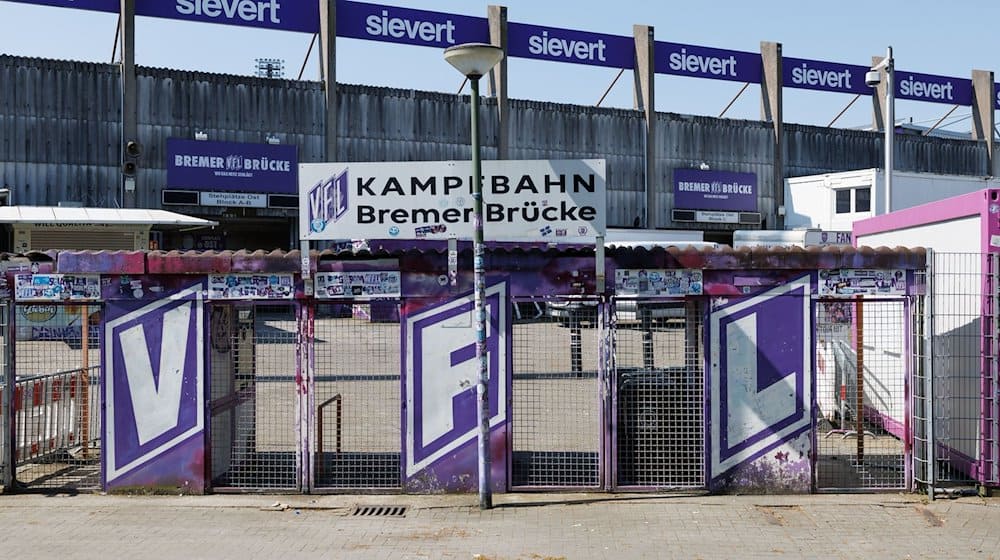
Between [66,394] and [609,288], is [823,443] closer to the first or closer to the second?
[609,288]

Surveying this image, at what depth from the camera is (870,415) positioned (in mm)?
11656

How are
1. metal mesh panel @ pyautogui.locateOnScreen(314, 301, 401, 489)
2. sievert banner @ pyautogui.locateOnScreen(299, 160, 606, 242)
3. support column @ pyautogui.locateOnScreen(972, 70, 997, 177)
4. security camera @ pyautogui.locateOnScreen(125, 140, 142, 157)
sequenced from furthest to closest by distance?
support column @ pyautogui.locateOnScreen(972, 70, 997, 177) → security camera @ pyautogui.locateOnScreen(125, 140, 142, 157) → metal mesh panel @ pyautogui.locateOnScreen(314, 301, 401, 489) → sievert banner @ pyautogui.locateOnScreen(299, 160, 606, 242)

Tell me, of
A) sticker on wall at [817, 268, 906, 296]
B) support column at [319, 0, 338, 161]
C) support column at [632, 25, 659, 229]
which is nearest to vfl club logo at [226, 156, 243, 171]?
support column at [319, 0, 338, 161]

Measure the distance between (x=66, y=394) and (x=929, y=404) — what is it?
946 centimetres

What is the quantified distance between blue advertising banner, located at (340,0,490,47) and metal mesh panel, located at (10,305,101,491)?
22616 millimetres

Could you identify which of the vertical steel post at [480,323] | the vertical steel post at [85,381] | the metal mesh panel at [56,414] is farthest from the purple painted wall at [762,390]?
the vertical steel post at [85,381]

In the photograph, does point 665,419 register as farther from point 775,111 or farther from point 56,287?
point 775,111

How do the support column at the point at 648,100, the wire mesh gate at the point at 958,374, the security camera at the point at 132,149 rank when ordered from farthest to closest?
the support column at the point at 648,100
the security camera at the point at 132,149
the wire mesh gate at the point at 958,374

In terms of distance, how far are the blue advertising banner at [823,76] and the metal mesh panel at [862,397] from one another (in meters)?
29.5

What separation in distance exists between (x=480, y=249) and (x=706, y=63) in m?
32.2

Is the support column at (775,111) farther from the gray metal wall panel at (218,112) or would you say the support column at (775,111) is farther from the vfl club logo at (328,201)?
the vfl club logo at (328,201)

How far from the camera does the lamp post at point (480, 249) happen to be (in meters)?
7.91

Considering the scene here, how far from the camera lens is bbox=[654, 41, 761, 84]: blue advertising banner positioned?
122 feet

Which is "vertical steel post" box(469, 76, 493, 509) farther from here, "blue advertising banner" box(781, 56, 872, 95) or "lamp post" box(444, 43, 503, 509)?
"blue advertising banner" box(781, 56, 872, 95)
